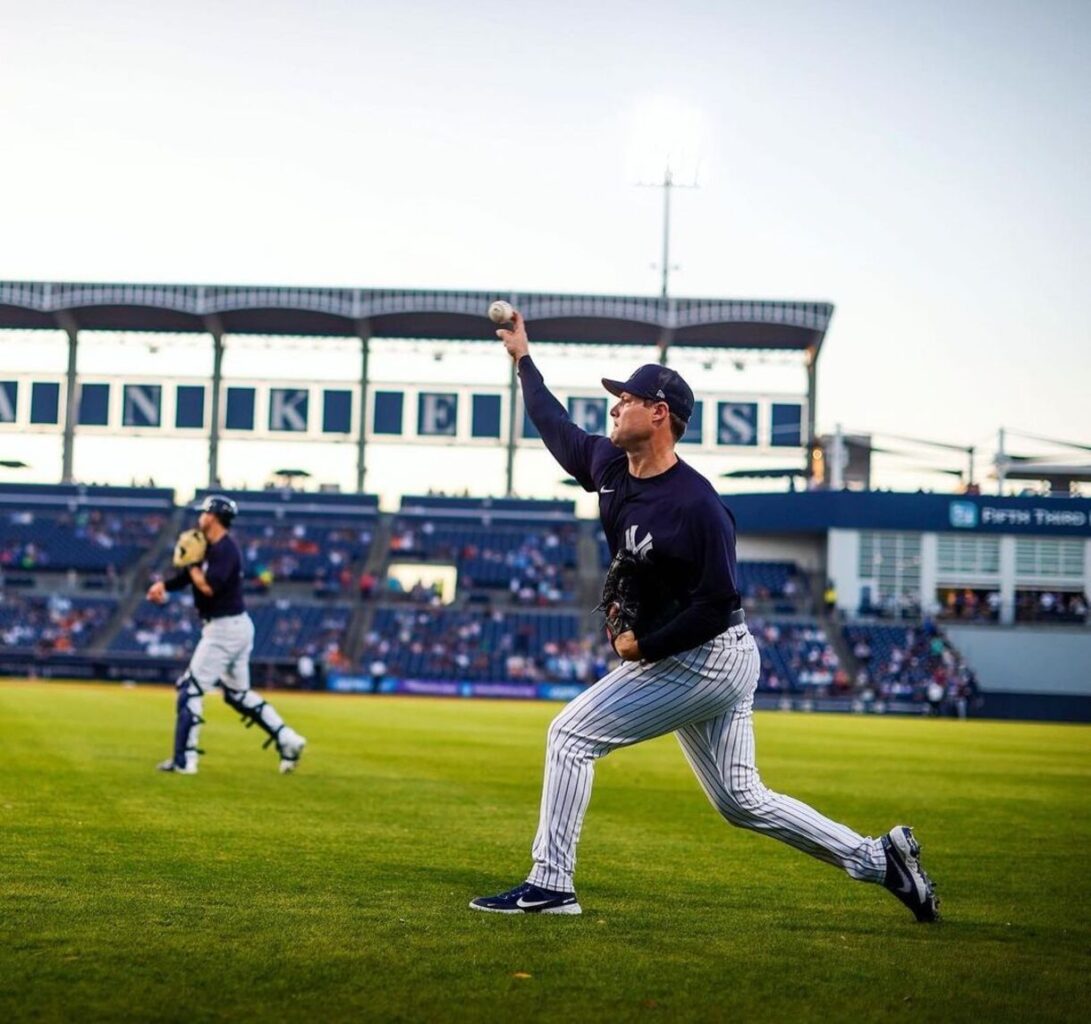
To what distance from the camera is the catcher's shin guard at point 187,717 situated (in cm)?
1275

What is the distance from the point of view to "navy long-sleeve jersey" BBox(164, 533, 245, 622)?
12.5 meters

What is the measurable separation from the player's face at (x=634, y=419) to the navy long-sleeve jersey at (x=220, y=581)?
679 cm

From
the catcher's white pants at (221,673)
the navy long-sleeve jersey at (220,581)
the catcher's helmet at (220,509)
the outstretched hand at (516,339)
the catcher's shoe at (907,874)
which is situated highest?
the outstretched hand at (516,339)

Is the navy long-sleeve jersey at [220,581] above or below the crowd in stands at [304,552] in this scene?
below

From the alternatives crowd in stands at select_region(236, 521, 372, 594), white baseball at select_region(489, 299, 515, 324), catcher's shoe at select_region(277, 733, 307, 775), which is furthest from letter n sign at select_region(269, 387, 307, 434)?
white baseball at select_region(489, 299, 515, 324)

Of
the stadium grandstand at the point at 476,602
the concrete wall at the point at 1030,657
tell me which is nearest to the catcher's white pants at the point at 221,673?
the stadium grandstand at the point at 476,602

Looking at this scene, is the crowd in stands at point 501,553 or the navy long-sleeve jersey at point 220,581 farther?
the crowd in stands at point 501,553

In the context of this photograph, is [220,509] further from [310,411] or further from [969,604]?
[969,604]

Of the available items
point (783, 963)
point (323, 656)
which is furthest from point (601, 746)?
point (323, 656)

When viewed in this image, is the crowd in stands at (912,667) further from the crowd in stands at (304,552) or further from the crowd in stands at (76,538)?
the crowd in stands at (76,538)

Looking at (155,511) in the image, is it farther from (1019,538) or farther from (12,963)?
(12,963)

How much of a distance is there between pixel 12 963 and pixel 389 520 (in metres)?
54.7

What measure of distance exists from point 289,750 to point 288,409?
41.2 metres

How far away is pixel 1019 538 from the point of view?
5494 centimetres
